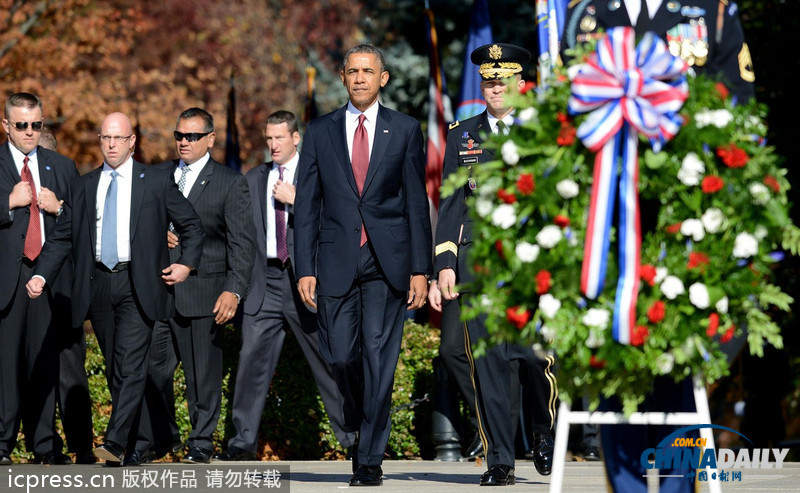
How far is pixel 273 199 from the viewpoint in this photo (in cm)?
1102

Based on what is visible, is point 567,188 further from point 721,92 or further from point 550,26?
point 550,26

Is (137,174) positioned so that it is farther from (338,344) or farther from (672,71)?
(672,71)

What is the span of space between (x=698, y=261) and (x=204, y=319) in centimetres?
610

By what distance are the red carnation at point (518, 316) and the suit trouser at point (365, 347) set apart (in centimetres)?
298

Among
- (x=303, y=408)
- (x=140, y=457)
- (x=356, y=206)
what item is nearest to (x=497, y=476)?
(x=356, y=206)

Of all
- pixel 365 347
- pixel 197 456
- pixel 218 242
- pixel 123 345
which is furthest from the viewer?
pixel 218 242

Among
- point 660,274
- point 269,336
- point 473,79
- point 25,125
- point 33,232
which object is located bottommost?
point 269,336

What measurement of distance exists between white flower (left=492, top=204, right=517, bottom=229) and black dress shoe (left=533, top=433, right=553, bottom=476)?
3.90 m

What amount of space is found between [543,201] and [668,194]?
441 millimetres

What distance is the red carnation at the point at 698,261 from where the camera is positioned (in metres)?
4.96

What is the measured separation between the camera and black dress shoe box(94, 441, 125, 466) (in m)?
8.94

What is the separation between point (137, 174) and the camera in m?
9.70

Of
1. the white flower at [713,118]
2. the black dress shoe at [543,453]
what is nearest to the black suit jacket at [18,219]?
the black dress shoe at [543,453]

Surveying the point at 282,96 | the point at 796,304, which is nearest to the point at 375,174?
the point at 796,304
